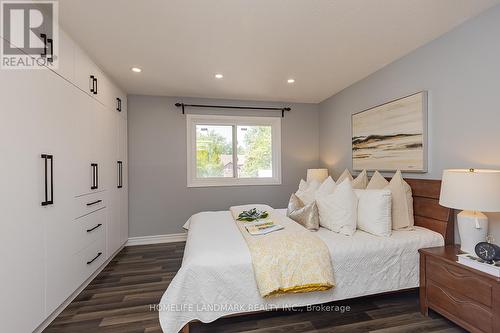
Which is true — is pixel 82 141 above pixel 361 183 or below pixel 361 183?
above

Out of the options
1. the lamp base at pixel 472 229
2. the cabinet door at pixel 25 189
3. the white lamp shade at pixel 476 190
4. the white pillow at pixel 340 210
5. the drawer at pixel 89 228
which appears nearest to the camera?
the cabinet door at pixel 25 189

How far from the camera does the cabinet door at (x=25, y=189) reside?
4.68 ft

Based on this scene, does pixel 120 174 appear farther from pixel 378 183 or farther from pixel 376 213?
pixel 378 183

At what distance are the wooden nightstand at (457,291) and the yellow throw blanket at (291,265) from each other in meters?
0.85

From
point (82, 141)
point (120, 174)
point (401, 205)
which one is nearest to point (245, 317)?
point (401, 205)

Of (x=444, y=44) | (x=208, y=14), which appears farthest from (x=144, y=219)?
(x=444, y=44)

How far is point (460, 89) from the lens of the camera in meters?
2.02

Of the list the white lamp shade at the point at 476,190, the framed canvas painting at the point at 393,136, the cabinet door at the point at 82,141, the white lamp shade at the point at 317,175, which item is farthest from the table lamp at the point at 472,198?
the cabinet door at the point at 82,141

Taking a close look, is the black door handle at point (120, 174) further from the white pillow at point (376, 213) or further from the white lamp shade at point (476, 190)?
the white lamp shade at point (476, 190)

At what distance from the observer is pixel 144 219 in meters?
3.82

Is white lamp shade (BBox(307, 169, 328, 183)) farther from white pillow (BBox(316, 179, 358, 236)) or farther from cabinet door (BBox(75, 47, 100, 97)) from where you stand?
cabinet door (BBox(75, 47, 100, 97))

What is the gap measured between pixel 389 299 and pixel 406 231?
0.66 meters

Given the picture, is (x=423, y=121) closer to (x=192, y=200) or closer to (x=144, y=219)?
(x=192, y=200)

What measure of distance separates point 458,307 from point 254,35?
270cm
